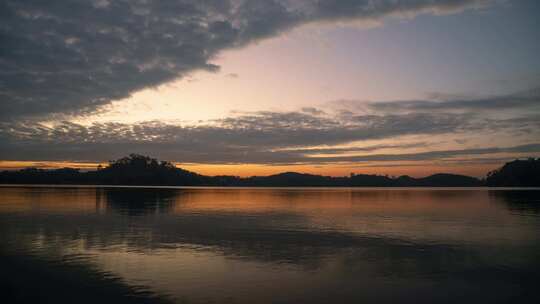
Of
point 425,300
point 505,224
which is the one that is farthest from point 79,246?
point 505,224

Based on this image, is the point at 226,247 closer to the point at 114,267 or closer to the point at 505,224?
the point at 114,267

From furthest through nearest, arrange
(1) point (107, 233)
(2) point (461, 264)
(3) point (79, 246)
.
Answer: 1. (1) point (107, 233)
2. (3) point (79, 246)
3. (2) point (461, 264)

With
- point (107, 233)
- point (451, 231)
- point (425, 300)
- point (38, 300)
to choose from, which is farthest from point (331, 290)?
point (451, 231)

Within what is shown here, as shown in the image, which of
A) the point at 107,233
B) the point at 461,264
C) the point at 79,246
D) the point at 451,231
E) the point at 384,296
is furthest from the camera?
the point at 451,231

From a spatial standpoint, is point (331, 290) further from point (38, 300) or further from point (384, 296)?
point (38, 300)

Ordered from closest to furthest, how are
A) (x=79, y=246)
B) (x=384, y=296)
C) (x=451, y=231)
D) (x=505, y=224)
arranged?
(x=384, y=296), (x=79, y=246), (x=451, y=231), (x=505, y=224)

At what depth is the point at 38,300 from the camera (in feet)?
44.2

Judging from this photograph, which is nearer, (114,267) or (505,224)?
(114,267)

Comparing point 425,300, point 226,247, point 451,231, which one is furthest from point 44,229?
point 451,231

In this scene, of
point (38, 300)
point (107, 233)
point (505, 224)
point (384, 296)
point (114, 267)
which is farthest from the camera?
point (505, 224)

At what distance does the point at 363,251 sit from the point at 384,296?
8475 millimetres

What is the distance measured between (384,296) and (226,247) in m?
11.0

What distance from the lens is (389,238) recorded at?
27.7 meters

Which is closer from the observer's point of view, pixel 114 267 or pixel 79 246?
pixel 114 267
